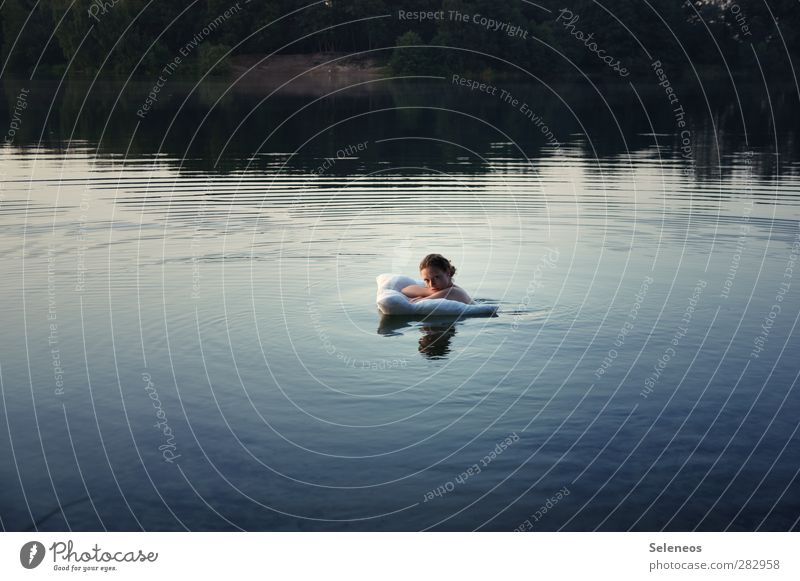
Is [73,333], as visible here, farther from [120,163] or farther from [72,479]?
[120,163]

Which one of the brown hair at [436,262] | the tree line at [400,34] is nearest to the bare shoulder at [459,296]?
the brown hair at [436,262]

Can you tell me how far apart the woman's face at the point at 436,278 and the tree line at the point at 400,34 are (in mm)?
78363

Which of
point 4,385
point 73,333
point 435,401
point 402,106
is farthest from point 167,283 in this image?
point 402,106

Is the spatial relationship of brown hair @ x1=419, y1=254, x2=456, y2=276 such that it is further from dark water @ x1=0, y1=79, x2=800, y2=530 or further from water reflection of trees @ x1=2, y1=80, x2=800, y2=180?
water reflection of trees @ x1=2, y1=80, x2=800, y2=180

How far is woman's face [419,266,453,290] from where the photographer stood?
1730 cm

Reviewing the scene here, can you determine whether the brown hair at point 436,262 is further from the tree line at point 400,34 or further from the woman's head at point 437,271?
the tree line at point 400,34

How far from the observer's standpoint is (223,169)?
37.8 metres

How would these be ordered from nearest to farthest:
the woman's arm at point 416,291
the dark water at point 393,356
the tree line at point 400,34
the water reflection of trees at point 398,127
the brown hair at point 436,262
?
the dark water at point 393,356
the brown hair at point 436,262
the woman's arm at point 416,291
the water reflection of trees at point 398,127
the tree line at point 400,34

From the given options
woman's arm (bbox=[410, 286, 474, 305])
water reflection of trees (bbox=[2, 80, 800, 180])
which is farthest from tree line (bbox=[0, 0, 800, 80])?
woman's arm (bbox=[410, 286, 474, 305])

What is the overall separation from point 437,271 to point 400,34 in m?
96.5

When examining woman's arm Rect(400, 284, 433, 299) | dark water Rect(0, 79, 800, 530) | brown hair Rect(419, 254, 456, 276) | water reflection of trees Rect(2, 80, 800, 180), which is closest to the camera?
dark water Rect(0, 79, 800, 530)

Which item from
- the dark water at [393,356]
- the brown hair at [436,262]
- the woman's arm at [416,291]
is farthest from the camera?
the woman's arm at [416,291]

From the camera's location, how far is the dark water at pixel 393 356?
10367 mm

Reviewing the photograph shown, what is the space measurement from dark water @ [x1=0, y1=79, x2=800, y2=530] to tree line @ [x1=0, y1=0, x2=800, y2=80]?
225ft
